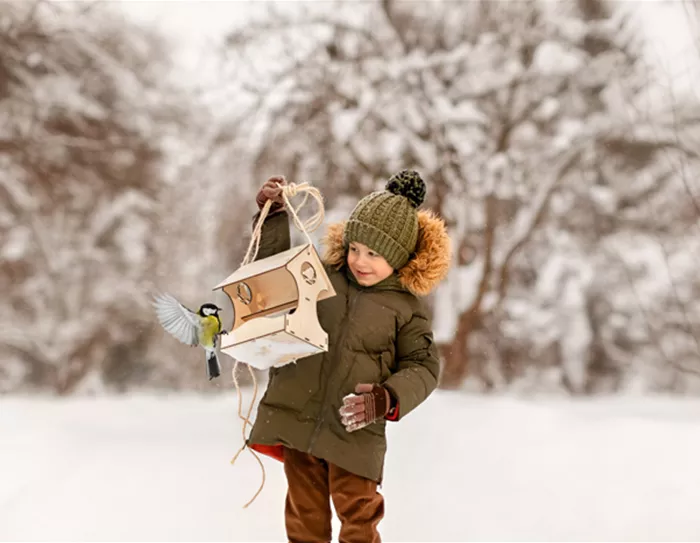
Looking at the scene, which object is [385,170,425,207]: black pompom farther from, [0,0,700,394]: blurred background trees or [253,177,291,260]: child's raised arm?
[0,0,700,394]: blurred background trees

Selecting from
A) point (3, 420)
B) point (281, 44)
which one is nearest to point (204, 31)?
point (281, 44)

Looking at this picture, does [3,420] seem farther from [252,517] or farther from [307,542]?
[307,542]

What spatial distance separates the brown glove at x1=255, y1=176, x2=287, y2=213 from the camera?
3.36 feet

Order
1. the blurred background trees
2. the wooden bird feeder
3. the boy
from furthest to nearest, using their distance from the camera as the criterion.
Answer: the blurred background trees
the boy
the wooden bird feeder

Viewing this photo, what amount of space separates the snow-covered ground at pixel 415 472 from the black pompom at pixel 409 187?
2.76 feet

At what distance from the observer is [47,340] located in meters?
2.50

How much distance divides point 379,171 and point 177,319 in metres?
1.61

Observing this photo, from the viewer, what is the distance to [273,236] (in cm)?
107

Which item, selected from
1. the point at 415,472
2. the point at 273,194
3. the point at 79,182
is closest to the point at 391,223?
the point at 273,194

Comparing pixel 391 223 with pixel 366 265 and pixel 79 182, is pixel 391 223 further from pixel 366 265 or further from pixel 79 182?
pixel 79 182

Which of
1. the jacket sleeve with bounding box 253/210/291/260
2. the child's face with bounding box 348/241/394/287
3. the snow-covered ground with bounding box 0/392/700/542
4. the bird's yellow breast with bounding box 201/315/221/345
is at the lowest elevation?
the snow-covered ground with bounding box 0/392/700/542

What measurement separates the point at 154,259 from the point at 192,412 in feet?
1.83

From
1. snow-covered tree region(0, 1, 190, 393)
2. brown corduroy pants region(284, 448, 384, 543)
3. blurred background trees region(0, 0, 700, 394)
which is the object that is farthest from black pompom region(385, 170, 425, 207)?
snow-covered tree region(0, 1, 190, 393)

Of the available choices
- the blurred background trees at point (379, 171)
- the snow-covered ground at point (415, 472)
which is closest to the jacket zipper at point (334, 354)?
the snow-covered ground at point (415, 472)
